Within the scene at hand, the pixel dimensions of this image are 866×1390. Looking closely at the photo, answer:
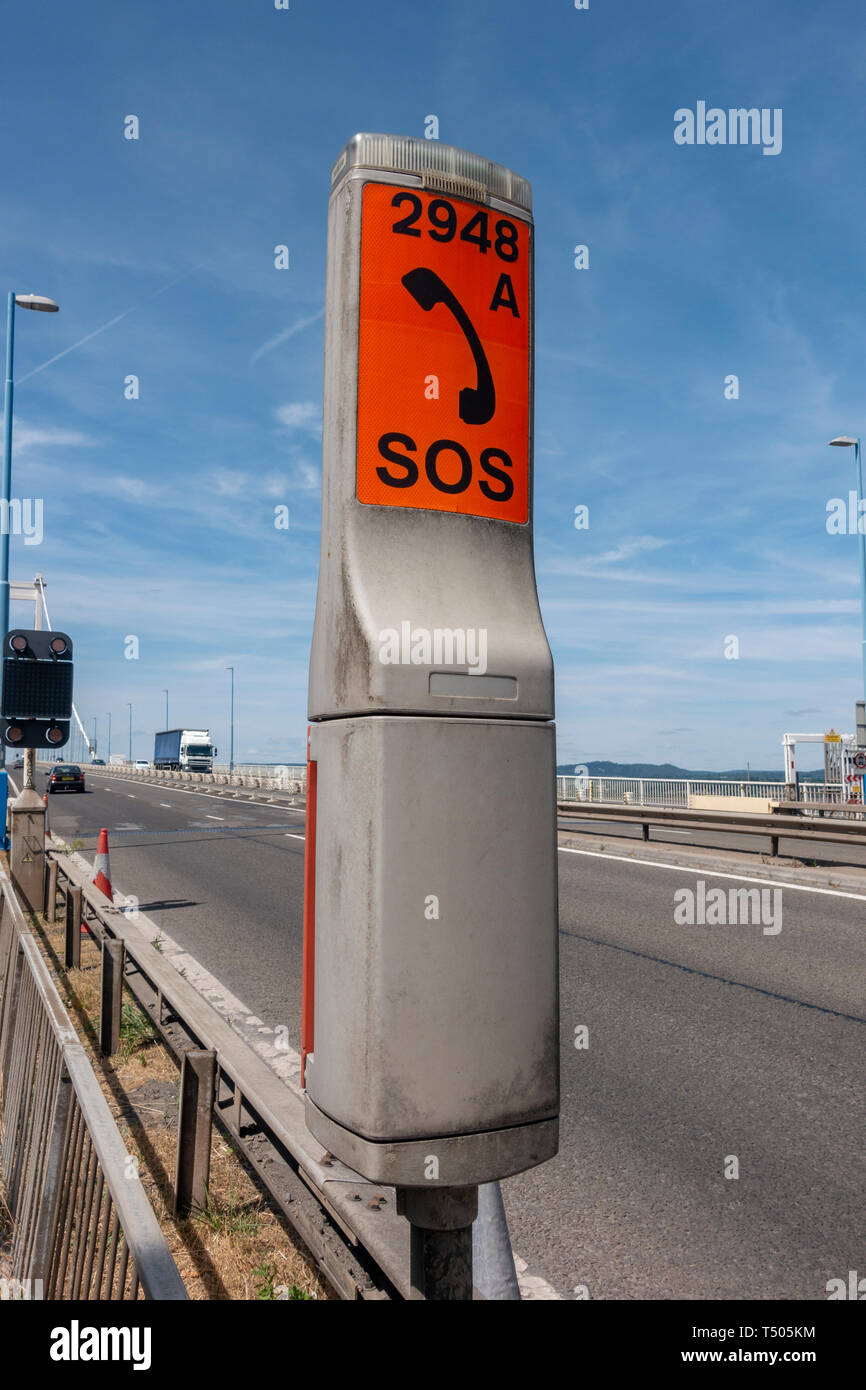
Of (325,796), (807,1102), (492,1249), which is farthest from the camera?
(807,1102)

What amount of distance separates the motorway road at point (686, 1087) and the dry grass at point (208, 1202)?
0.96 meters

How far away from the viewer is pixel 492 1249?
99.0 inches

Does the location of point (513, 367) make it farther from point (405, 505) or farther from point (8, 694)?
point (8, 694)

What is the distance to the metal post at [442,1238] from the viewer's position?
1.83 metres

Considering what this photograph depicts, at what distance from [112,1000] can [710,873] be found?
9.85 meters

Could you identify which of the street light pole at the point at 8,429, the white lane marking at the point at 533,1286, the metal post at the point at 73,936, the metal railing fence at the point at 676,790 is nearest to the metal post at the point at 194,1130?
the white lane marking at the point at 533,1286

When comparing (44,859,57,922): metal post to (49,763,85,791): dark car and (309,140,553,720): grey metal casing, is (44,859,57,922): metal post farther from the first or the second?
(49,763,85,791): dark car

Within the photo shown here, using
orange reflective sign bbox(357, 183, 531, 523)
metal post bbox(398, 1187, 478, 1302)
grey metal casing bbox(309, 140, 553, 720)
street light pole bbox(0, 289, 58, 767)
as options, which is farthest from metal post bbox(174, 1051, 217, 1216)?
street light pole bbox(0, 289, 58, 767)

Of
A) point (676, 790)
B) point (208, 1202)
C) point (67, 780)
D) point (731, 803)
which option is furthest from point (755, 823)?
point (67, 780)

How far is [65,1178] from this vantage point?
3.47 metres

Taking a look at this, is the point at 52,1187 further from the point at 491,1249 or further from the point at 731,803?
the point at 731,803
